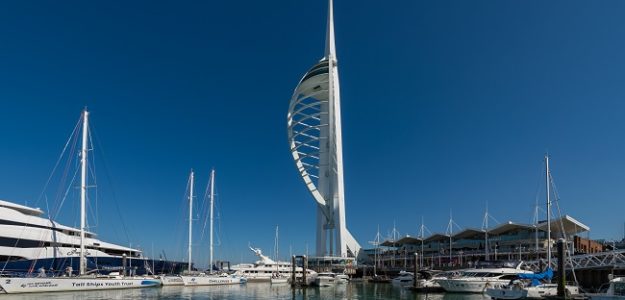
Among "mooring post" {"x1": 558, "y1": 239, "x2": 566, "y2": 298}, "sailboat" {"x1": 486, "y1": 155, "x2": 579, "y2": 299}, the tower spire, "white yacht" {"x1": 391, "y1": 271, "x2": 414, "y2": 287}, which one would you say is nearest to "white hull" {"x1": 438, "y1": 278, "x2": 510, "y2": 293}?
"sailboat" {"x1": 486, "y1": 155, "x2": 579, "y2": 299}

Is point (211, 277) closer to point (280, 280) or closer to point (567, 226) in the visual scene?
point (280, 280)

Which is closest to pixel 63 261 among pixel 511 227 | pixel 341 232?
pixel 341 232

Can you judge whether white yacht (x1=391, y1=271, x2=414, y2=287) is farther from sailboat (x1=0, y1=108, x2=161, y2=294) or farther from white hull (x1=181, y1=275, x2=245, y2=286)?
sailboat (x1=0, y1=108, x2=161, y2=294)

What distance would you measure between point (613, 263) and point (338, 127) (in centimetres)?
5625

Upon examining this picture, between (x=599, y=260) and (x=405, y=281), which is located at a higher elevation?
(x=599, y=260)

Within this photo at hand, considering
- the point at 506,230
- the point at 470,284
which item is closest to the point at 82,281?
the point at 470,284

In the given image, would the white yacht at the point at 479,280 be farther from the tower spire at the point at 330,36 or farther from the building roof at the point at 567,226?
the tower spire at the point at 330,36

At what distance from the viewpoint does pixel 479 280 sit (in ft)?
151

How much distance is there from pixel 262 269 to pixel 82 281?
36901 millimetres

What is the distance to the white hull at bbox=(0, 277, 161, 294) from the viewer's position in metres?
40.1

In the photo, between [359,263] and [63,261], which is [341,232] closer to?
[359,263]

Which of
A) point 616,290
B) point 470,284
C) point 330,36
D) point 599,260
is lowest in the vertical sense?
point 470,284

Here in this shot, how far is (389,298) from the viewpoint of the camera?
4266 centimetres

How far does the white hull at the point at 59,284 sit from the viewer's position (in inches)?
1580
